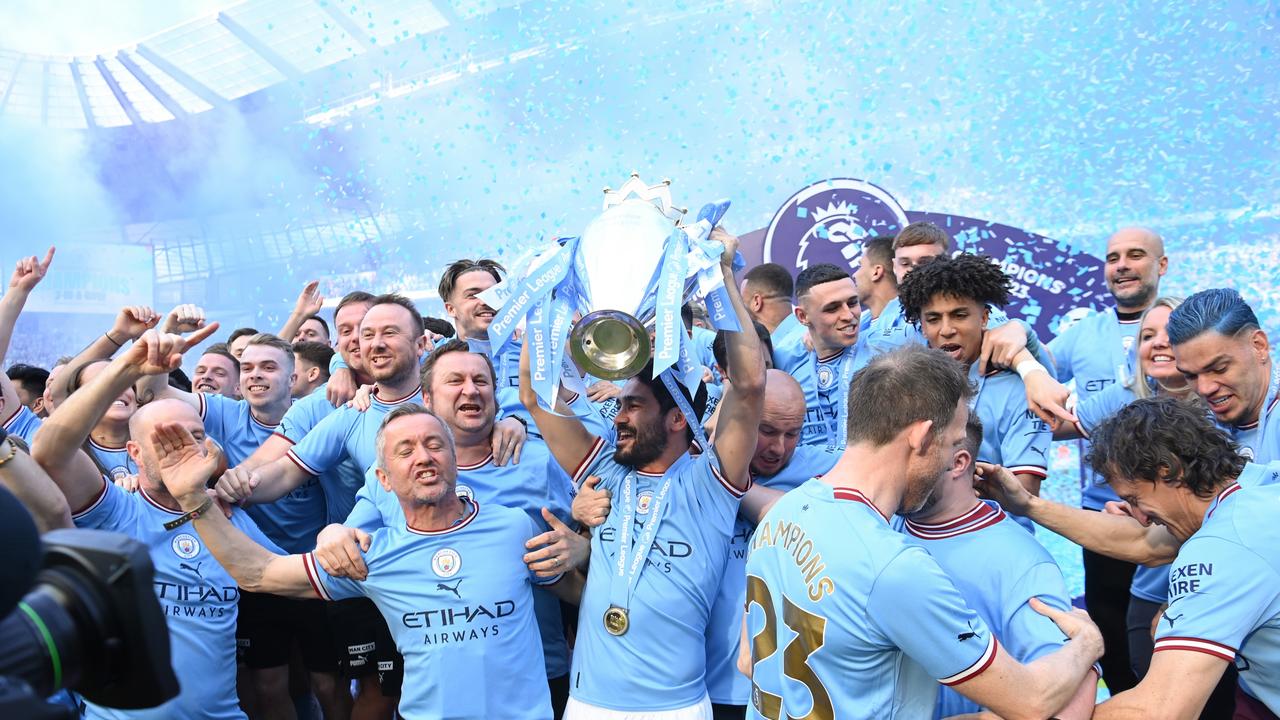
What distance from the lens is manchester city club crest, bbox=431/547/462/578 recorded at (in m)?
2.94

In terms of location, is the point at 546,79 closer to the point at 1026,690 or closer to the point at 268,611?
the point at 268,611

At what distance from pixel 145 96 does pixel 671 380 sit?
28.7 ft

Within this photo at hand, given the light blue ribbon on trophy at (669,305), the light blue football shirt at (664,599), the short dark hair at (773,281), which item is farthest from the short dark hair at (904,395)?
the short dark hair at (773,281)

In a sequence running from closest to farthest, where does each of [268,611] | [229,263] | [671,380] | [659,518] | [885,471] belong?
[885,471] < [671,380] < [659,518] < [268,611] < [229,263]

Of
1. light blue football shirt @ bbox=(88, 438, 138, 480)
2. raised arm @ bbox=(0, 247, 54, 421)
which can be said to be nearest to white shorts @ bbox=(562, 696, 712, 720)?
Result: light blue football shirt @ bbox=(88, 438, 138, 480)

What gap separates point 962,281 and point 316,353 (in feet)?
11.6

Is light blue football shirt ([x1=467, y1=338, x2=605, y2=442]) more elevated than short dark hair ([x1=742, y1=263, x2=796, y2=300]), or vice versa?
short dark hair ([x1=742, y1=263, x2=796, y2=300])

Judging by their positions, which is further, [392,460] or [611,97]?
[611,97]

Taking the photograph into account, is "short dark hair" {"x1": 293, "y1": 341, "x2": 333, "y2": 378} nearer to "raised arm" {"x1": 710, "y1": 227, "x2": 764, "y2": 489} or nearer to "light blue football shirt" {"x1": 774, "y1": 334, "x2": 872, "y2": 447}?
"light blue football shirt" {"x1": 774, "y1": 334, "x2": 872, "y2": 447}

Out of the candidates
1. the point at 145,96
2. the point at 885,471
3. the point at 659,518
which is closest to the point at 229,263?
the point at 145,96

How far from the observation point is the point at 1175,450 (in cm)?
221

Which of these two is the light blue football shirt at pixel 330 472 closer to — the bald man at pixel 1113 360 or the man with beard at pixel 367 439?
the man with beard at pixel 367 439

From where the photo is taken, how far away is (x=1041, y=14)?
608 centimetres

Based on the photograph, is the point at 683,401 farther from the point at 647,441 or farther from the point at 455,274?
the point at 455,274
